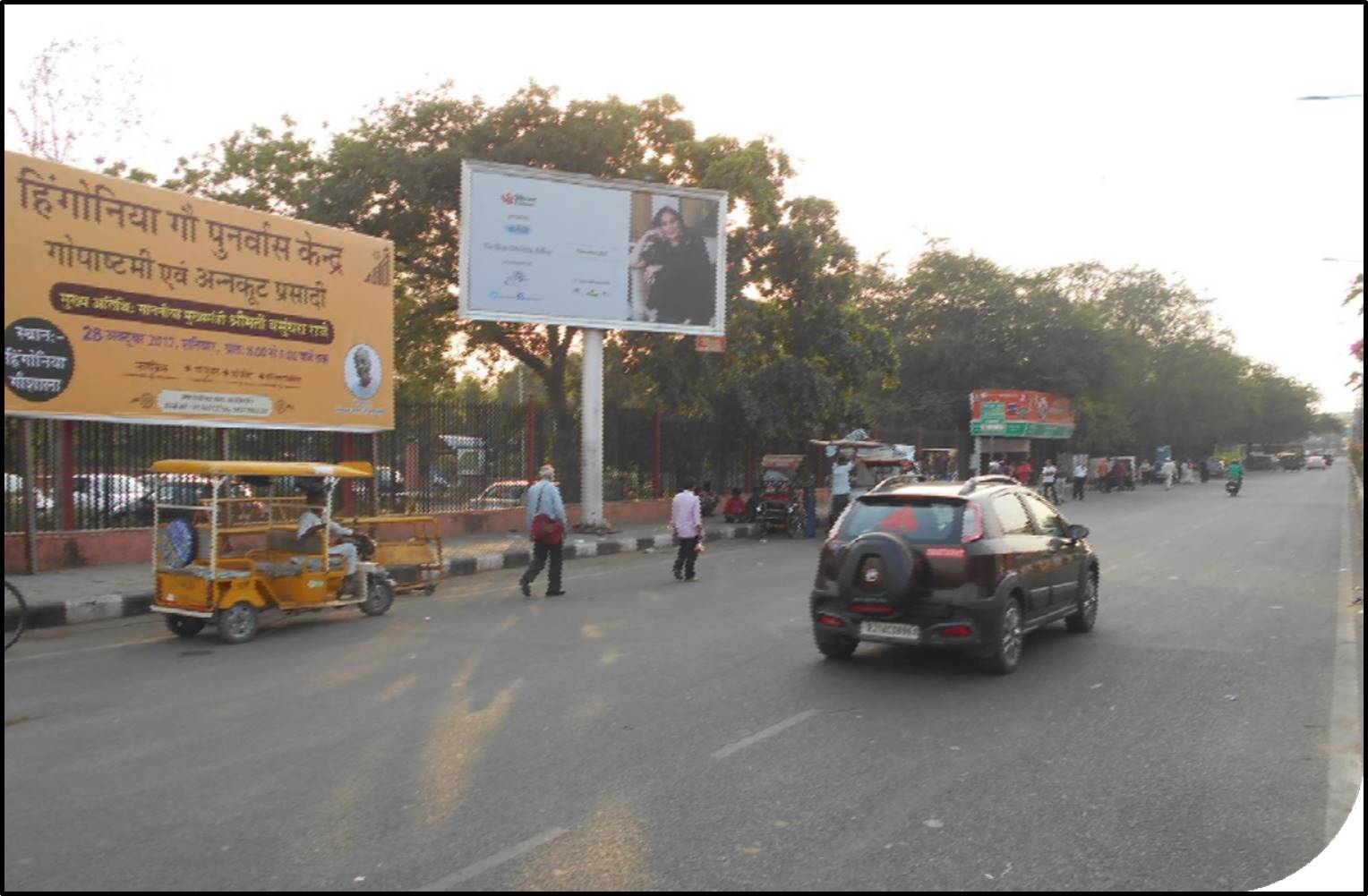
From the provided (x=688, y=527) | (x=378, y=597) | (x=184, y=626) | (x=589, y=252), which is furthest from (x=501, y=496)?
(x=184, y=626)

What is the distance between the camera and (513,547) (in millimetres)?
18609

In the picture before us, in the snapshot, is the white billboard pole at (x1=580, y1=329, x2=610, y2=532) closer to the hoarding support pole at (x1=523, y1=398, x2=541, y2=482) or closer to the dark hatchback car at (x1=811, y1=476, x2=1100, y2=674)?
the hoarding support pole at (x1=523, y1=398, x2=541, y2=482)

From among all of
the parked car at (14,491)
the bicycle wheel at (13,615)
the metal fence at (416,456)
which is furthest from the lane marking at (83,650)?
the parked car at (14,491)

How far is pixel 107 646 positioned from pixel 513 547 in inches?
360

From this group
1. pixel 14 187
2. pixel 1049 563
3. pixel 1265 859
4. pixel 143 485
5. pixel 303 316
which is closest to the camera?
pixel 1265 859

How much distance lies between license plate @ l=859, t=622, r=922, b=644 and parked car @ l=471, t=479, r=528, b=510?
13.8 m

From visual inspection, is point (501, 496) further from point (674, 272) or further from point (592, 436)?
point (674, 272)

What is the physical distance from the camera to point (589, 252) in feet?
67.6

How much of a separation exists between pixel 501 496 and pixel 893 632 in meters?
14.4

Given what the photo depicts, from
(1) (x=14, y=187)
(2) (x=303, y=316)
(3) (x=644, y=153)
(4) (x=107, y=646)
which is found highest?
(3) (x=644, y=153)

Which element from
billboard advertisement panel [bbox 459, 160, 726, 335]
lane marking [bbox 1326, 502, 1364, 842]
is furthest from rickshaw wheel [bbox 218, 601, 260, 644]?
billboard advertisement panel [bbox 459, 160, 726, 335]

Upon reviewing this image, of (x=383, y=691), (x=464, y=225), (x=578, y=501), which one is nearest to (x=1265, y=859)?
(x=383, y=691)

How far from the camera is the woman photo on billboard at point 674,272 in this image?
2133 centimetres

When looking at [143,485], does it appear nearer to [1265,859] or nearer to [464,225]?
[464,225]
